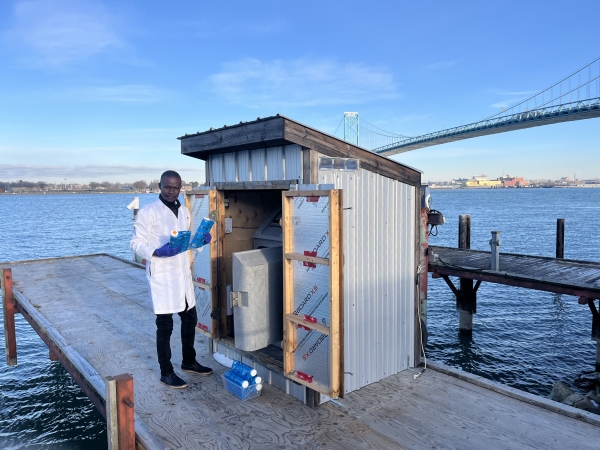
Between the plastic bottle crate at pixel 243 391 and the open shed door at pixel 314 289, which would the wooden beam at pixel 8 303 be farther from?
the open shed door at pixel 314 289

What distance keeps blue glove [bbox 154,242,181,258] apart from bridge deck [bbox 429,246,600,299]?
9.06m

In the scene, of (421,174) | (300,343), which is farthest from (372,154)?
(300,343)

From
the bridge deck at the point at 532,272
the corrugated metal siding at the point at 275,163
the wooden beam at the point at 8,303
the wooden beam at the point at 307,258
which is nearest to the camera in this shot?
the wooden beam at the point at 307,258

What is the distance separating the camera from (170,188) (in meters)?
5.17

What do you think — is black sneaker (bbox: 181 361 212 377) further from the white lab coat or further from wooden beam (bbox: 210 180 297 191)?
wooden beam (bbox: 210 180 297 191)

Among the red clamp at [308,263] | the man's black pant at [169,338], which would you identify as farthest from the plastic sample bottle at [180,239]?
the red clamp at [308,263]

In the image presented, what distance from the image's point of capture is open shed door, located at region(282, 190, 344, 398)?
443 centimetres

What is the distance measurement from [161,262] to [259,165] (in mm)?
1708

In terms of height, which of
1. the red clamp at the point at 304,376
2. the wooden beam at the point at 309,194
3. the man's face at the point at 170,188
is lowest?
the red clamp at the point at 304,376

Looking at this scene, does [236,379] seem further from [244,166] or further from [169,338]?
[244,166]

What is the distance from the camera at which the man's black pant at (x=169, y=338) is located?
5281mm

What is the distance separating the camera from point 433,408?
4.91 m

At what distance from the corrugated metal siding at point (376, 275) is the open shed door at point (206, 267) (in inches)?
82.1

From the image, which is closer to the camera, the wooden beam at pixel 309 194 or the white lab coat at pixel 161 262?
the wooden beam at pixel 309 194
